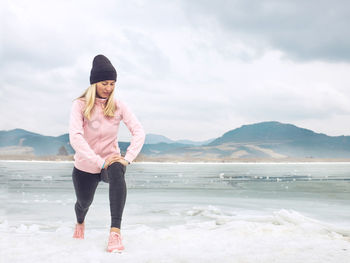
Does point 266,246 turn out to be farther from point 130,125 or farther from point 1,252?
point 1,252

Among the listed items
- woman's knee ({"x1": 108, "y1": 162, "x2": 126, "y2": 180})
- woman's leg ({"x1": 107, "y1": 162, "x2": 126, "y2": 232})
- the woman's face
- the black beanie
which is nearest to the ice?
woman's leg ({"x1": 107, "y1": 162, "x2": 126, "y2": 232})

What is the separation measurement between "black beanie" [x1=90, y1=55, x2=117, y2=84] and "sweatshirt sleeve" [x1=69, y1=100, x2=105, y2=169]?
0.36 metres

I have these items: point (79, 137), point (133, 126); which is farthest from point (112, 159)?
point (133, 126)

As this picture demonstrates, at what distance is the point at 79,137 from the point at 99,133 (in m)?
0.27

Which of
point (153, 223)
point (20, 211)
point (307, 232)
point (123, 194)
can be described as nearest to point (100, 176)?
point (123, 194)

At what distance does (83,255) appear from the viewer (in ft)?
11.5

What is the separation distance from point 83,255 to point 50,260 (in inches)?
12.7

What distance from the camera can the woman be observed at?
3805 mm

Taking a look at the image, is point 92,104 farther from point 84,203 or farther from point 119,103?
point 84,203

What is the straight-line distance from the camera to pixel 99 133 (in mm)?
4039

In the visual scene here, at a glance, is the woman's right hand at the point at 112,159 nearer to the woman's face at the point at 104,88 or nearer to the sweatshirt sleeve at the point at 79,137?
the sweatshirt sleeve at the point at 79,137

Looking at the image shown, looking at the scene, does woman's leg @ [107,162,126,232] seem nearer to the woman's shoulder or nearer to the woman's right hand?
the woman's right hand

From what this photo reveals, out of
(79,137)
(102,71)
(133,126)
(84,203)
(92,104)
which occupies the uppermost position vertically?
(102,71)

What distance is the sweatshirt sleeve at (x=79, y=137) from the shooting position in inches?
149
